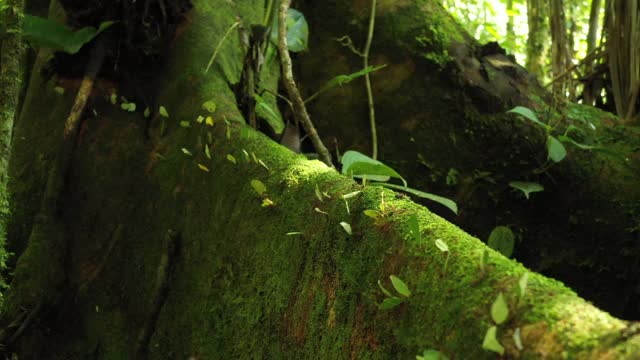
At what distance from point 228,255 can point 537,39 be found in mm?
4296

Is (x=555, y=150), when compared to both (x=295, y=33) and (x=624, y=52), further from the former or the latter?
(x=295, y=33)

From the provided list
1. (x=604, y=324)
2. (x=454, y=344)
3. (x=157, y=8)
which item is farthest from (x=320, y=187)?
(x=157, y=8)

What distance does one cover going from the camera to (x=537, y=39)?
202 inches

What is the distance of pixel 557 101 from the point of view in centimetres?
310

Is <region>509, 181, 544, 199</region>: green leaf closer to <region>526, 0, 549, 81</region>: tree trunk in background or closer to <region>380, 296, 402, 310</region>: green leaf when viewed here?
<region>380, 296, 402, 310</region>: green leaf

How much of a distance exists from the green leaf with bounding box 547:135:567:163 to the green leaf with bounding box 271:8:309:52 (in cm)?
128

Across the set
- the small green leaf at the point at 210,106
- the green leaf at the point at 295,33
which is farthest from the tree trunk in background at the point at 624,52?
the small green leaf at the point at 210,106

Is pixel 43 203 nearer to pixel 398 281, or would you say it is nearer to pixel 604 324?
pixel 398 281

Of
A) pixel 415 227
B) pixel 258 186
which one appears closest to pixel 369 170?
pixel 258 186

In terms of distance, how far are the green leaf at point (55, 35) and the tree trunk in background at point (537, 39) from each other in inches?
146

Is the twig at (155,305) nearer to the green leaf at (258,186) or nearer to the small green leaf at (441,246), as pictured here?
the green leaf at (258,186)

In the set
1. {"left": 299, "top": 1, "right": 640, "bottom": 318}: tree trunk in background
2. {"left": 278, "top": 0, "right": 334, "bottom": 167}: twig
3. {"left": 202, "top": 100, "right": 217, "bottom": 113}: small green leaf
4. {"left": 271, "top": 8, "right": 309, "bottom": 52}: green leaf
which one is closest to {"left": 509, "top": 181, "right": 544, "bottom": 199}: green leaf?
{"left": 299, "top": 1, "right": 640, "bottom": 318}: tree trunk in background

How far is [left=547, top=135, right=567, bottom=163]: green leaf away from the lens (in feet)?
8.70

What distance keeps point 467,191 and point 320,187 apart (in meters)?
1.68
